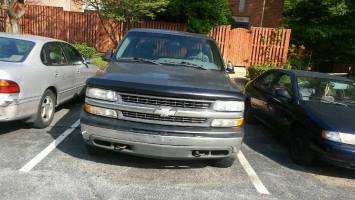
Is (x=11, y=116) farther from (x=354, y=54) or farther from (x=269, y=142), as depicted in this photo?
(x=354, y=54)

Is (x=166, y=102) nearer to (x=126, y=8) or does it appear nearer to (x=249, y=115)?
(x=249, y=115)

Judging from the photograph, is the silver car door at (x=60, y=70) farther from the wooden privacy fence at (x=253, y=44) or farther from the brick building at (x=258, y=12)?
the brick building at (x=258, y=12)

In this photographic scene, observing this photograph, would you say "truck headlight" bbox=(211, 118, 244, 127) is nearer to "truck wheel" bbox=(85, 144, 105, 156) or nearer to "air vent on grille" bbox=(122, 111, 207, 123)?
"air vent on grille" bbox=(122, 111, 207, 123)

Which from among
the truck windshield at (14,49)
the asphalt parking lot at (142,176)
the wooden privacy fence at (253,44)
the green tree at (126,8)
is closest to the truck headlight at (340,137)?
the asphalt parking lot at (142,176)

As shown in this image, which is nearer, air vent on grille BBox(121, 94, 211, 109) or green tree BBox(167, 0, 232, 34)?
air vent on grille BBox(121, 94, 211, 109)

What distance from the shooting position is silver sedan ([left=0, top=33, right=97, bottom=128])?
555 cm

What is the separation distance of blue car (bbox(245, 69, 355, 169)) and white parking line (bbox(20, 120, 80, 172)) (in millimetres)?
3503

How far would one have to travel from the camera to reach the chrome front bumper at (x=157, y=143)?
458 centimetres

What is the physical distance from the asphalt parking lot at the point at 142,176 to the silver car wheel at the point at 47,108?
0.34m

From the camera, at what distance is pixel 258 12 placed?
87.7 feet

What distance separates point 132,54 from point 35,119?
1.87 meters

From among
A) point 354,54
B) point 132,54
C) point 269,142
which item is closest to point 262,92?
point 269,142

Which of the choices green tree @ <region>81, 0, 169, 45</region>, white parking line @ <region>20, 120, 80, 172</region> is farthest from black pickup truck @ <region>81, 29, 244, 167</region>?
green tree @ <region>81, 0, 169, 45</region>

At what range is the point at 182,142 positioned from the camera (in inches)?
181
